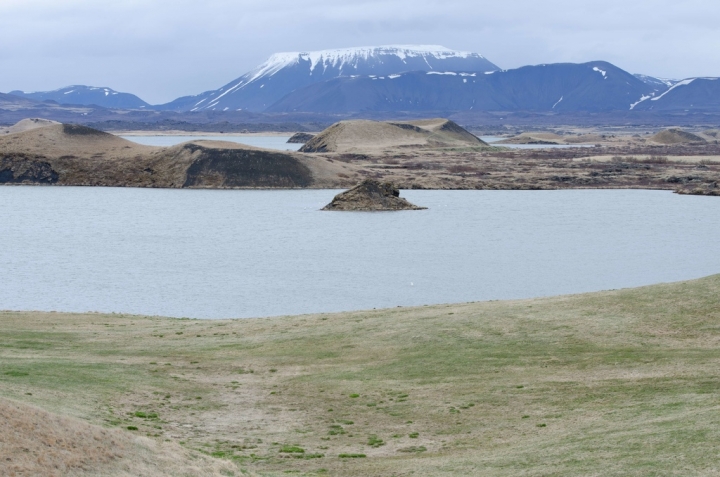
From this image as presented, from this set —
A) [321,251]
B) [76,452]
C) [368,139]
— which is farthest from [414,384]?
[368,139]

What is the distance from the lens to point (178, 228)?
78.0m

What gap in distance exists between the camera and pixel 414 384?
26078mm

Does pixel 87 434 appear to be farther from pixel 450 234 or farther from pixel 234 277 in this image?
pixel 450 234

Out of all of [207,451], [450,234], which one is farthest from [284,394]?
[450,234]

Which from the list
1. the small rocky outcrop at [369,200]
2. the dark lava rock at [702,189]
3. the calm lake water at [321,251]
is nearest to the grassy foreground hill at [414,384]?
the calm lake water at [321,251]

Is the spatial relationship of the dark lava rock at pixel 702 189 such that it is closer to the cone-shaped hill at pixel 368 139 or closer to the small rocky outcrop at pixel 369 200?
the small rocky outcrop at pixel 369 200

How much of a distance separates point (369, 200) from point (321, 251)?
1137 inches

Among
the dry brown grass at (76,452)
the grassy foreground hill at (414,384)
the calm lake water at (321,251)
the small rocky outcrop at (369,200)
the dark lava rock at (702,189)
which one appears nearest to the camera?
the dry brown grass at (76,452)

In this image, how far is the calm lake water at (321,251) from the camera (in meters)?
47.8

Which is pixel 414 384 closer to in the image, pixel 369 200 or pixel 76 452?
pixel 76 452

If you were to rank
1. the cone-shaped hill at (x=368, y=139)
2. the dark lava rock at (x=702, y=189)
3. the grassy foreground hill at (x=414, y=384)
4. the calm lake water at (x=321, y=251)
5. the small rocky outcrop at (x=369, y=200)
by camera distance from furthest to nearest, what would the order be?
1. the cone-shaped hill at (x=368, y=139)
2. the dark lava rock at (x=702, y=189)
3. the small rocky outcrop at (x=369, y=200)
4. the calm lake water at (x=321, y=251)
5. the grassy foreground hill at (x=414, y=384)

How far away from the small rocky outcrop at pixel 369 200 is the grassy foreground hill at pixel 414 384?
55.9 meters

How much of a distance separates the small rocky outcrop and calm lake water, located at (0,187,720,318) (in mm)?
2979

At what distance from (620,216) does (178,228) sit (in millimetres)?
41802
